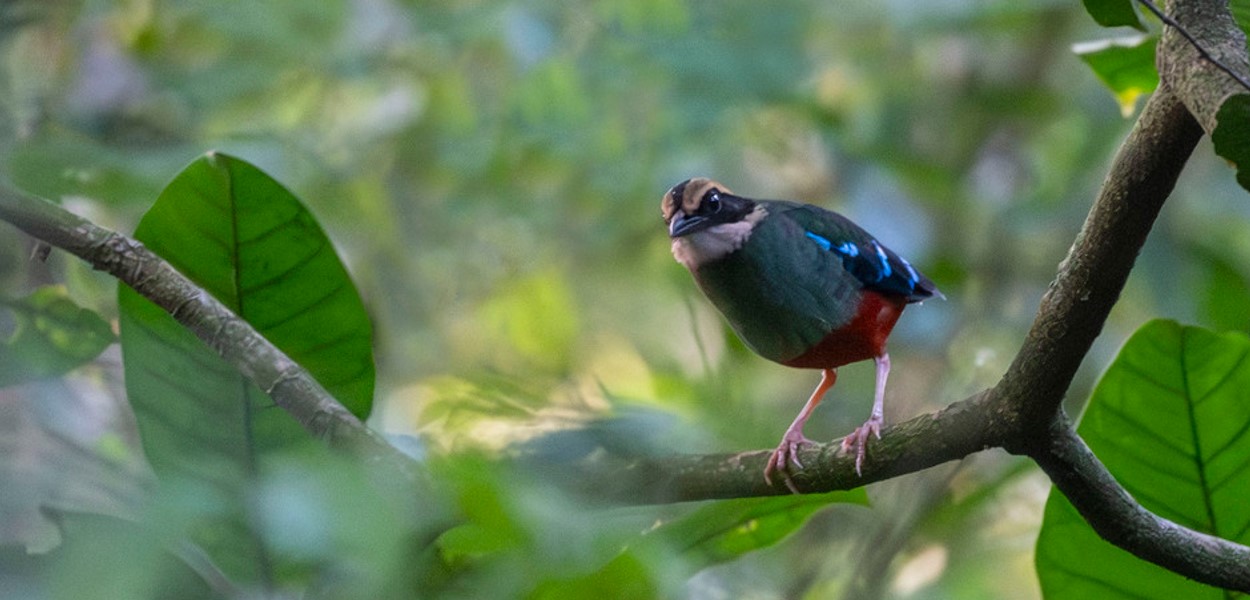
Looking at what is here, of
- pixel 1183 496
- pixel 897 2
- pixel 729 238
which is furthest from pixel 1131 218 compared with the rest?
pixel 897 2

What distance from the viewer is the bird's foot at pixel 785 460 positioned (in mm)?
2160

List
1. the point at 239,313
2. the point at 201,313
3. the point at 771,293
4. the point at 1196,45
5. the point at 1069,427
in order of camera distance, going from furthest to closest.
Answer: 1. the point at 771,293
2. the point at 239,313
3. the point at 201,313
4. the point at 1069,427
5. the point at 1196,45

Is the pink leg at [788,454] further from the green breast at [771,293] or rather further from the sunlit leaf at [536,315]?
the sunlit leaf at [536,315]

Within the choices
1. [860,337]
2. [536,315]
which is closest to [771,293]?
[860,337]

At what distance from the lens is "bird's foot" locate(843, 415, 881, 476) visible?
6.88 feet

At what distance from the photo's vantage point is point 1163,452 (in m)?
2.23

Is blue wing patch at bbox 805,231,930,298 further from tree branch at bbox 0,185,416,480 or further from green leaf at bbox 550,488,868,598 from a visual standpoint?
tree branch at bbox 0,185,416,480

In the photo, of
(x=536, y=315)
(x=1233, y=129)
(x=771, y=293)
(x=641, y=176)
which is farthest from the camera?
(x=641, y=176)

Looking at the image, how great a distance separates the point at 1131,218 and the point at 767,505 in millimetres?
790

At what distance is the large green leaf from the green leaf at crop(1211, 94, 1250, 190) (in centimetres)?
141

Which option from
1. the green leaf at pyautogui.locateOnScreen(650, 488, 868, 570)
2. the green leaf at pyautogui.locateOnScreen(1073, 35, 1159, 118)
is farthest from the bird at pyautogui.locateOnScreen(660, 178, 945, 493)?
the green leaf at pyautogui.locateOnScreen(1073, 35, 1159, 118)

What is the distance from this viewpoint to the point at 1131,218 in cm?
170

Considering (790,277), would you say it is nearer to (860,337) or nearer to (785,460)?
(860,337)

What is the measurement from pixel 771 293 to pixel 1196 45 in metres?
→ 1.00
